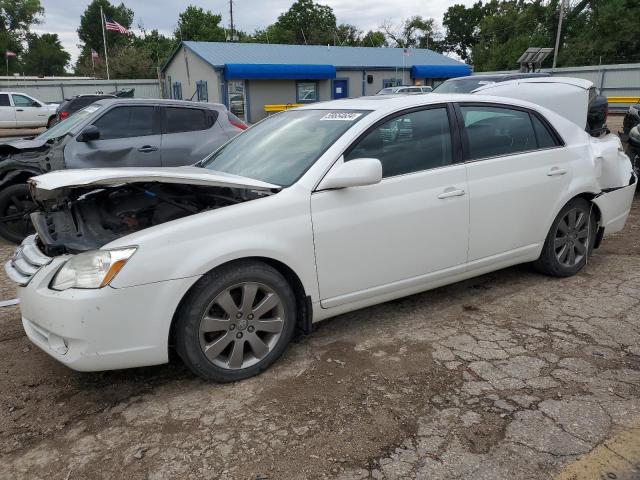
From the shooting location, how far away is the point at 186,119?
755 cm

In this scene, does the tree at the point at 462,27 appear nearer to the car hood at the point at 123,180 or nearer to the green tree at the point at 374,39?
the green tree at the point at 374,39

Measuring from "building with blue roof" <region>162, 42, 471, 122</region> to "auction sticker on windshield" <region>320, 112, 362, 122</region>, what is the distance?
75.6ft

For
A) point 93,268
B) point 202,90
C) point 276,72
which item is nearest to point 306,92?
point 276,72

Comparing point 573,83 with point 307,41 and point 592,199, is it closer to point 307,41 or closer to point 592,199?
point 592,199

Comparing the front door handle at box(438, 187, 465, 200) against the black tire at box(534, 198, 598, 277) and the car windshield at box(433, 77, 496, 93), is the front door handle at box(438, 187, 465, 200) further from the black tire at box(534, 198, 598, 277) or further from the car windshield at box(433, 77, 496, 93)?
the car windshield at box(433, 77, 496, 93)

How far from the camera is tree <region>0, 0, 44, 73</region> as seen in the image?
209ft

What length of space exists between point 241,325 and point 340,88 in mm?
28046

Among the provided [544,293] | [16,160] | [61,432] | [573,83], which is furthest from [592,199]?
[16,160]

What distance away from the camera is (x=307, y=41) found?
7050 centimetres

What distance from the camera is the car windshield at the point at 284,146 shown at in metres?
3.44

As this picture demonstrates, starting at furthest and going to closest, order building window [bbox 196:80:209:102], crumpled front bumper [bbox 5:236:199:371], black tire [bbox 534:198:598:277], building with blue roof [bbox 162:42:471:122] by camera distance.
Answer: building window [bbox 196:80:209:102]
building with blue roof [bbox 162:42:471:122]
black tire [bbox 534:198:598:277]
crumpled front bumper [bbox 5:236:199:371]

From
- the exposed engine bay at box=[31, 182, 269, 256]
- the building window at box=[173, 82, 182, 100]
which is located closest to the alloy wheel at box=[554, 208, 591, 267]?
the exposed engine bay at box=[31, 182, 269, 256]

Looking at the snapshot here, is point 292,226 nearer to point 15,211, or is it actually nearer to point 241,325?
point 241,325

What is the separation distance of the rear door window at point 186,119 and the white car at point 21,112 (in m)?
15.5
